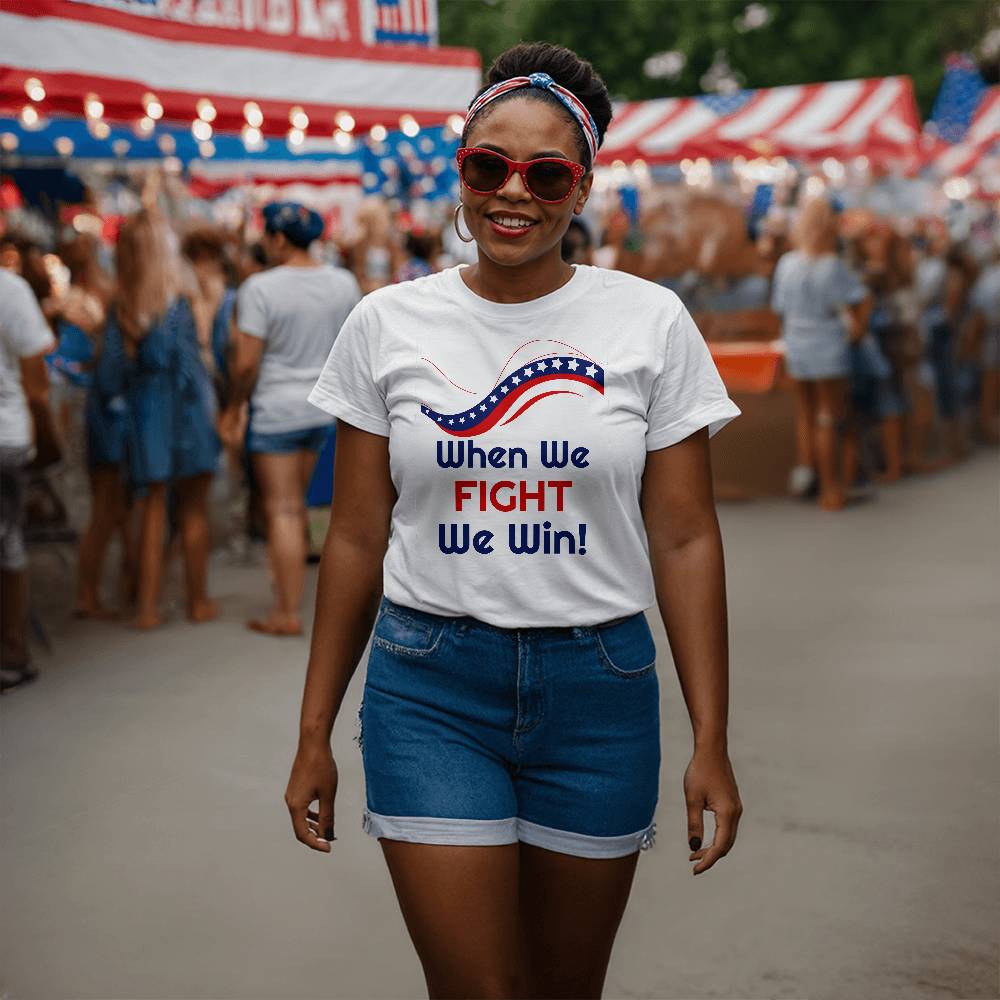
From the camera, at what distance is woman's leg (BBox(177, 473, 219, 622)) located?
7531 millimetres

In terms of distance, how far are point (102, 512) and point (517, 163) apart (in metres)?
5.71

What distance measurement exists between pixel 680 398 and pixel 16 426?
Result: 427 cm

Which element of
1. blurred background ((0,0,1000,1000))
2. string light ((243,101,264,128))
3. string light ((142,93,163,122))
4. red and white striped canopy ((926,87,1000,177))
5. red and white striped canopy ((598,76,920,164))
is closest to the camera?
blurred background ((0,0,1000,1000))

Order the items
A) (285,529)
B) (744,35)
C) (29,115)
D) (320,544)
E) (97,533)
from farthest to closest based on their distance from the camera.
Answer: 1. (744,35)
2. (29,115)
3. (320,544)
4. (97,533)
5. (285,529)

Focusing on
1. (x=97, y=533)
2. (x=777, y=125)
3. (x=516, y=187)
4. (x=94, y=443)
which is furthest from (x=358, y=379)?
(x=777, y=125)

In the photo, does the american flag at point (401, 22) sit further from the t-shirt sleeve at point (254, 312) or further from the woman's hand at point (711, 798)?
the woman's hand at point (711, 798)

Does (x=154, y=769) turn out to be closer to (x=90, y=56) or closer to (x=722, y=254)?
(x=90, y=56)

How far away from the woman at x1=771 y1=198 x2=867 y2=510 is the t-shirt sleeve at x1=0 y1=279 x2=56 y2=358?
589cm

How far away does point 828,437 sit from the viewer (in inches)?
419

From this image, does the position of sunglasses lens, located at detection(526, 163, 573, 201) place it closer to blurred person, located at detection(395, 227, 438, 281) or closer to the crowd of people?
the crowd of people

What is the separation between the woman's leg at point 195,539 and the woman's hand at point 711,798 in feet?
17.8

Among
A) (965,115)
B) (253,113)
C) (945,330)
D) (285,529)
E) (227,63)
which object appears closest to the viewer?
(285,529)

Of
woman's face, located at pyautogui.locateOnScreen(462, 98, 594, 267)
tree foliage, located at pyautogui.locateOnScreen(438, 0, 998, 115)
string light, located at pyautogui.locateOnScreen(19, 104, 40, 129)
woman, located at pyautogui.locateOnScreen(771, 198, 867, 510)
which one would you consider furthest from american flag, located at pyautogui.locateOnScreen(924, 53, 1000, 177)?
woman's face, located at pyautogui.locateOnScreen(462, 98, 594, 267)

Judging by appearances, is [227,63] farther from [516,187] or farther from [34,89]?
[516,187]
